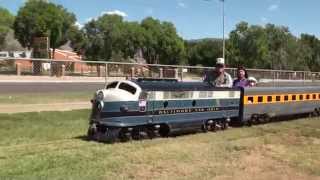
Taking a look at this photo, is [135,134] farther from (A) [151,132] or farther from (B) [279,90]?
(B) [279,90]

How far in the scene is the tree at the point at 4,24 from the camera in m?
87.9

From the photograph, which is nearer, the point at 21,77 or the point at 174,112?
the point at 174,112

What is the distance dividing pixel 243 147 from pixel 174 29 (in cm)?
8127

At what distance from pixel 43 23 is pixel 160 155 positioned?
207ft

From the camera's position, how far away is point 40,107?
63.4 ft

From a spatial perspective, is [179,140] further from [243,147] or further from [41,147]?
Answer: [41,147]

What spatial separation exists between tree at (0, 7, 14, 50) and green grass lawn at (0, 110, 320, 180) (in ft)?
246

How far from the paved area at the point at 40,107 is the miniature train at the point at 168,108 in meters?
5.92

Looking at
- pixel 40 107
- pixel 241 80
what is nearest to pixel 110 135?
pixel 241 80

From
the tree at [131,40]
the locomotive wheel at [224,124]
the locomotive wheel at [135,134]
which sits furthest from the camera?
the tree at [131,40]

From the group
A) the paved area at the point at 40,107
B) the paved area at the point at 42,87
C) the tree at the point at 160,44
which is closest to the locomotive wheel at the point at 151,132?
the paved area at the point at 40,107

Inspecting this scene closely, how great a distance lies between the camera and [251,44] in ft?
324

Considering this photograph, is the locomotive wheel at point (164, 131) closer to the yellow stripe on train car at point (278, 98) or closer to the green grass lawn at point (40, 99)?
the yellow stripe on train car at point (278, 98)

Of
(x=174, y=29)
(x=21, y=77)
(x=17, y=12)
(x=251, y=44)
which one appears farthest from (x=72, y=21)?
(x=21, y=77)
